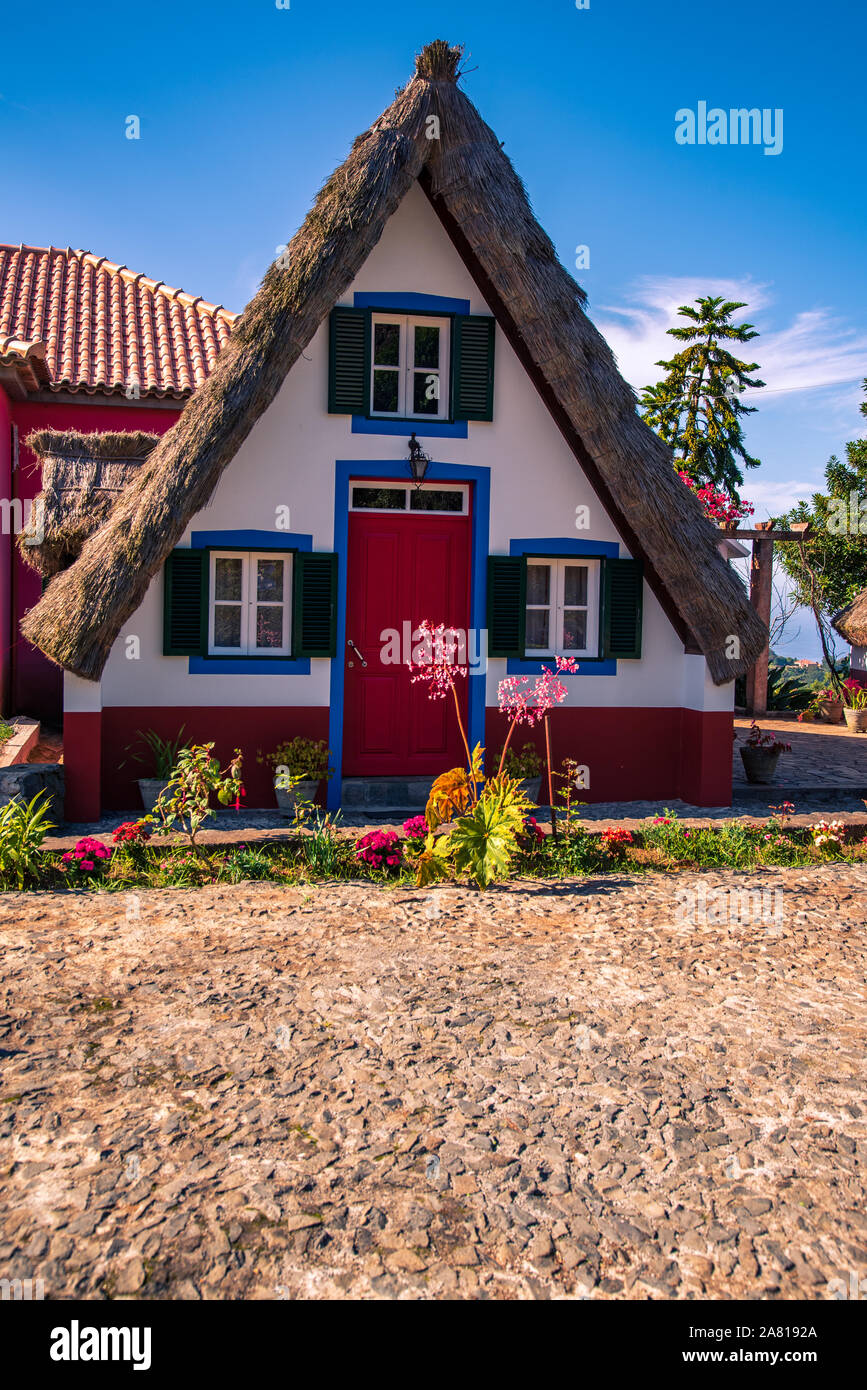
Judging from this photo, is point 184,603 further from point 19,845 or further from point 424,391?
point 424,391

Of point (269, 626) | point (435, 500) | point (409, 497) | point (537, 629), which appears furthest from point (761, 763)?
point (269, 626)

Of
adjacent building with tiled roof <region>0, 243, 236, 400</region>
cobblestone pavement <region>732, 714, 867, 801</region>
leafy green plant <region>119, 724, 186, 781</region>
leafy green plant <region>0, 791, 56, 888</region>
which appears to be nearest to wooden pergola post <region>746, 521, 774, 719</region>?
cobblestone pavement <region>732, 714, 867, 801</region>

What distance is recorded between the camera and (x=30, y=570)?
38.8 feet

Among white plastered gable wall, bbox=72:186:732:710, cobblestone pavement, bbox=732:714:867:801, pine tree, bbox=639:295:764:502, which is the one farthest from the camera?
pine tree, bbox=639:295:764:502

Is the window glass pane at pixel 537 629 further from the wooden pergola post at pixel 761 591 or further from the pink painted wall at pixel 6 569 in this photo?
the pink painted wall at pixel 6 569

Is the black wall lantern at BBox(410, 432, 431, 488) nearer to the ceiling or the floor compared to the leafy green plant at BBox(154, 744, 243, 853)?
nearer to the ceiling

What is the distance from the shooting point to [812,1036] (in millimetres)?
4305

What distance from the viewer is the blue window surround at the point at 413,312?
26.9ft

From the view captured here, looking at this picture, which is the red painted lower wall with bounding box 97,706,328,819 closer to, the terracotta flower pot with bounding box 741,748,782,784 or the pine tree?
the terracotta flower pot with bounding box 741,748,782,784

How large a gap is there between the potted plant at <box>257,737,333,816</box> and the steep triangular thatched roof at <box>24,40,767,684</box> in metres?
1.53

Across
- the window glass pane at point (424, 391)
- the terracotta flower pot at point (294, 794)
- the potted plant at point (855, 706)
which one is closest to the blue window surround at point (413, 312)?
the window glass pane at point (424, 391)

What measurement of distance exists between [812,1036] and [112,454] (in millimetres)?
6710

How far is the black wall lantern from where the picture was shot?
324 inches

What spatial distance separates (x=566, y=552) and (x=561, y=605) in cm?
47
